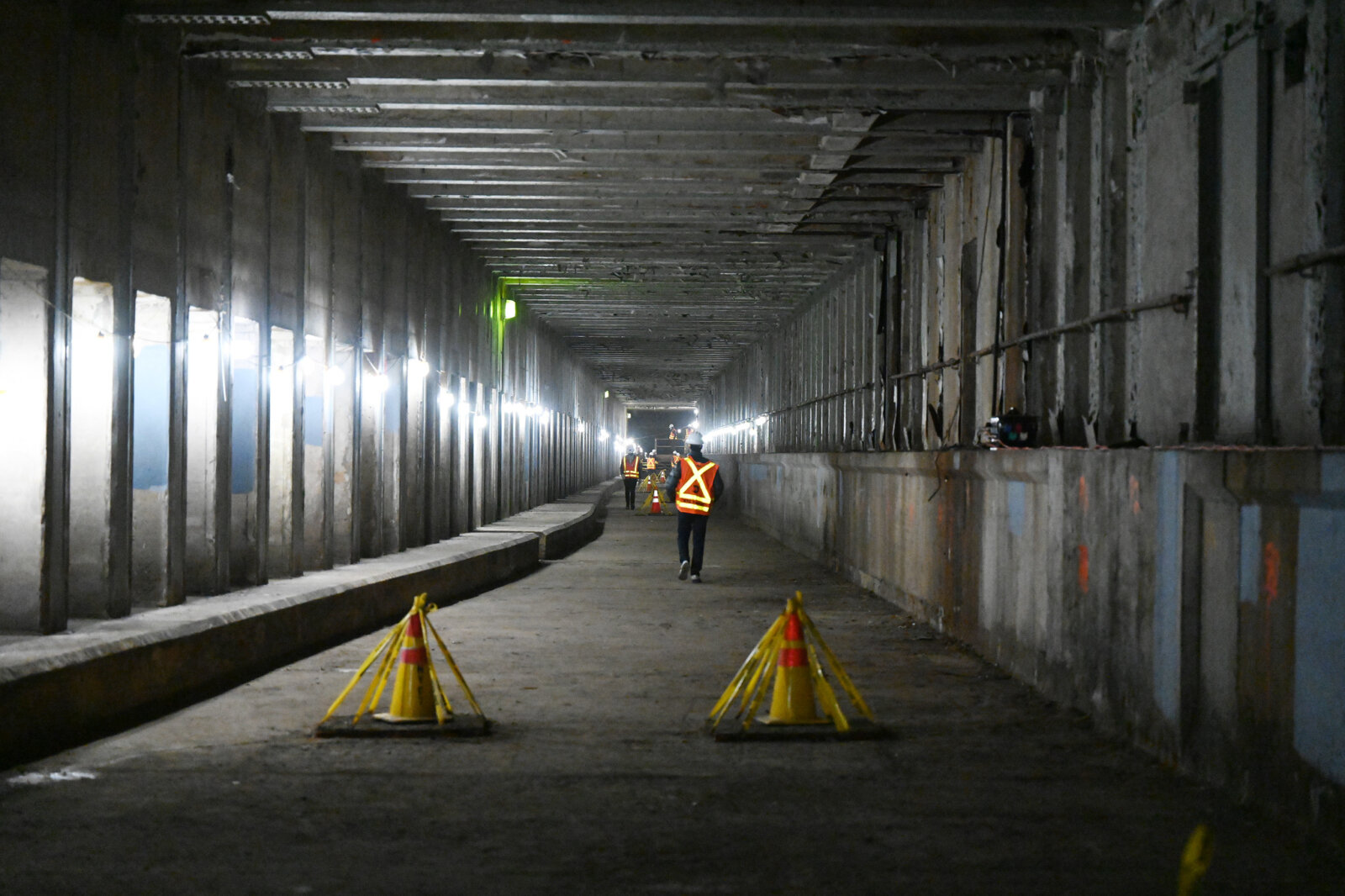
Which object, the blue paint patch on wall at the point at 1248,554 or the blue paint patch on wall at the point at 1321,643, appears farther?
the blue paint patch on wall at the point at 1248,554

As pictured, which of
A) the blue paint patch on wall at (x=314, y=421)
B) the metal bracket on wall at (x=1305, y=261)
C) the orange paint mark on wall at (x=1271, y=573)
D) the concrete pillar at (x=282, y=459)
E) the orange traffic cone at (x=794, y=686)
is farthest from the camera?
the blue paint patch on wall at (x=314, y=421)

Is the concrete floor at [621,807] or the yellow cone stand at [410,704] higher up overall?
the yellow cone stand at [410,704]

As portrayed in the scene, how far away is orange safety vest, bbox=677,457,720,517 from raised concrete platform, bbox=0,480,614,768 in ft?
10.2

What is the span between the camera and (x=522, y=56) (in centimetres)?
1145

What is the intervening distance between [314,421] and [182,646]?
657cm

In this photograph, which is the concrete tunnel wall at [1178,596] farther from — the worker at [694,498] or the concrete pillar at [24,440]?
the concrete pillar at [24,440]

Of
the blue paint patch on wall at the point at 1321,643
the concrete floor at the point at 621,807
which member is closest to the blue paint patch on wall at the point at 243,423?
the concrete floor at the point at 621,807

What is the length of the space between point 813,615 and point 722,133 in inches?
221

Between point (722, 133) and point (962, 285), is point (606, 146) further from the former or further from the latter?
point (962, 285)

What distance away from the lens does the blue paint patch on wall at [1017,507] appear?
32.2ft

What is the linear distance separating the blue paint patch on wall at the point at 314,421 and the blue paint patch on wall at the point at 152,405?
4.04 meters

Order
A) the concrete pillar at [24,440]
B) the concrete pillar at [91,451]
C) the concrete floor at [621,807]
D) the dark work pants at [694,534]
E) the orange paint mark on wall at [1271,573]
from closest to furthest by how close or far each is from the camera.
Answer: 1. the concrete floor at [621,807]
2. the orange paint mark on wall at [1271,573]
3. the concrete pillar at [24,440]
4. the concrete pillar at [91,451]
5. the dark work pants at [694,534]

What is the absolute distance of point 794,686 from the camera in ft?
24.8

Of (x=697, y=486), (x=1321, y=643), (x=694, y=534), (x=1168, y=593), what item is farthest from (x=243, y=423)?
(x=1321, y=643)
